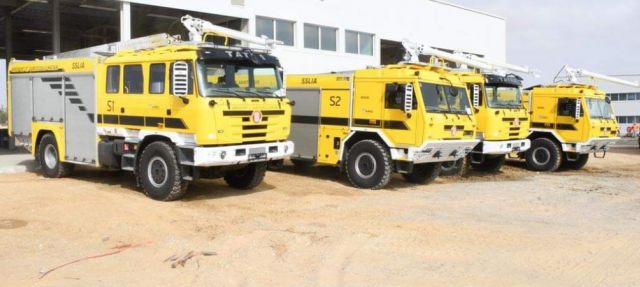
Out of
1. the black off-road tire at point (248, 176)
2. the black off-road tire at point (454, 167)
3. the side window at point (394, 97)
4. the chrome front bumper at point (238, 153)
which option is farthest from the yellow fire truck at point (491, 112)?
the chrome front bumper at point (238, 153)

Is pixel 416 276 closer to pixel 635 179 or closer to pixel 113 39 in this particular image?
pixel 635 179

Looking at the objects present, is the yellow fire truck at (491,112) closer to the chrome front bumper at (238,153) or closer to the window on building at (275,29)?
the chrome front bumper at (238,153)

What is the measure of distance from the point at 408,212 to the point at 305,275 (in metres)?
3.90

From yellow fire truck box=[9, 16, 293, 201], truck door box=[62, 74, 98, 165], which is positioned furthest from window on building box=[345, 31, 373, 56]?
truck door box=[62, 74, 98, 165]

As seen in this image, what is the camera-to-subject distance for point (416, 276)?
6.11 m

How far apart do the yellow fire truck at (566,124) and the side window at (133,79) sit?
476 inches

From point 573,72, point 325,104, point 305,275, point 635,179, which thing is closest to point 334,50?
point 573,72

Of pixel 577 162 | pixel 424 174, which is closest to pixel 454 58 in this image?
pixel 424 174

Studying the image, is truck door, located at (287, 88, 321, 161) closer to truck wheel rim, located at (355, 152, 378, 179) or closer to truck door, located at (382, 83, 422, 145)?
truck wheel rim, located at (355, 152, 378, 179)

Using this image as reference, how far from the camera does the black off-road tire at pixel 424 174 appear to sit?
44.2 feet

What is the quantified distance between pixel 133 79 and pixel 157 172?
5.68 feet

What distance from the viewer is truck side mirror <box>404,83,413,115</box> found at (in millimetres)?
11641

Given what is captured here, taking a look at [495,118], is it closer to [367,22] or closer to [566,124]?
[566,124]

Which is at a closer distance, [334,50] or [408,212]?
[408,212]
